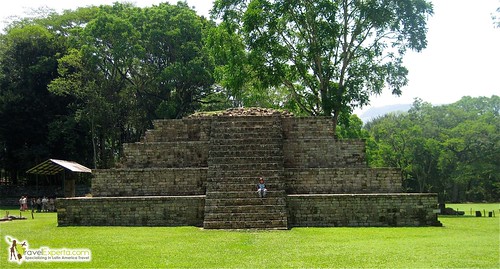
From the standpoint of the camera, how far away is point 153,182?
16.3 m

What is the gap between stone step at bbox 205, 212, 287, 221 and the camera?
13922mm

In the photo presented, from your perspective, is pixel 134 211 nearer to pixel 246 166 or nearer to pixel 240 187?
pixel 240 187

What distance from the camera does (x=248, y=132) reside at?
58.9 ft

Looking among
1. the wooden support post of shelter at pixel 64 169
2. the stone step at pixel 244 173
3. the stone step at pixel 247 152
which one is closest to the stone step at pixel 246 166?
the stone step at pixel 244 173

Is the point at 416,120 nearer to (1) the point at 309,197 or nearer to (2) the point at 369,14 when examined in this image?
(2) the point at 369,14

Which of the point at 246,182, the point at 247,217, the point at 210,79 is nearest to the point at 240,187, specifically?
the point at 246,182

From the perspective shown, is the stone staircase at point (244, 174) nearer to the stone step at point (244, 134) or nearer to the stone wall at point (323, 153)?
the stone step at point (244, 134)

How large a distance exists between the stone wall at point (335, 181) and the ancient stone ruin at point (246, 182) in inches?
1.2

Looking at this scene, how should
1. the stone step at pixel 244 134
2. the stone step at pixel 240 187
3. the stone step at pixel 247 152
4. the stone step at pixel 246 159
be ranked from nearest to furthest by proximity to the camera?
the stone step at pixel 240 187 < the stone step at pixel 246 159 < the stone step at pixel 247 152 < the stone step at pixel 244 134

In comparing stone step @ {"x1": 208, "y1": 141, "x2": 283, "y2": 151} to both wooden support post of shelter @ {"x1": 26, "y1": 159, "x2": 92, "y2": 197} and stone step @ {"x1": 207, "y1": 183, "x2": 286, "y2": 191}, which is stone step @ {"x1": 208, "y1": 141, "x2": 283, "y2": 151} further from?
wooden support post of shelter @ {"x1": 26, "y1": 159, "x2": 92, "y2": 197}

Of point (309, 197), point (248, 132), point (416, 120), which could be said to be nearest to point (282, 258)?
point (309, 197)

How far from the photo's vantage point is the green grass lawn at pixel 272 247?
8430 millimetres

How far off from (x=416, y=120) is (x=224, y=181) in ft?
→ 116

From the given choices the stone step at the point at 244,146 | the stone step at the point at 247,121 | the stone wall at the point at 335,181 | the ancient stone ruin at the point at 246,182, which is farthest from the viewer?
the stone step at the point at 247,121
